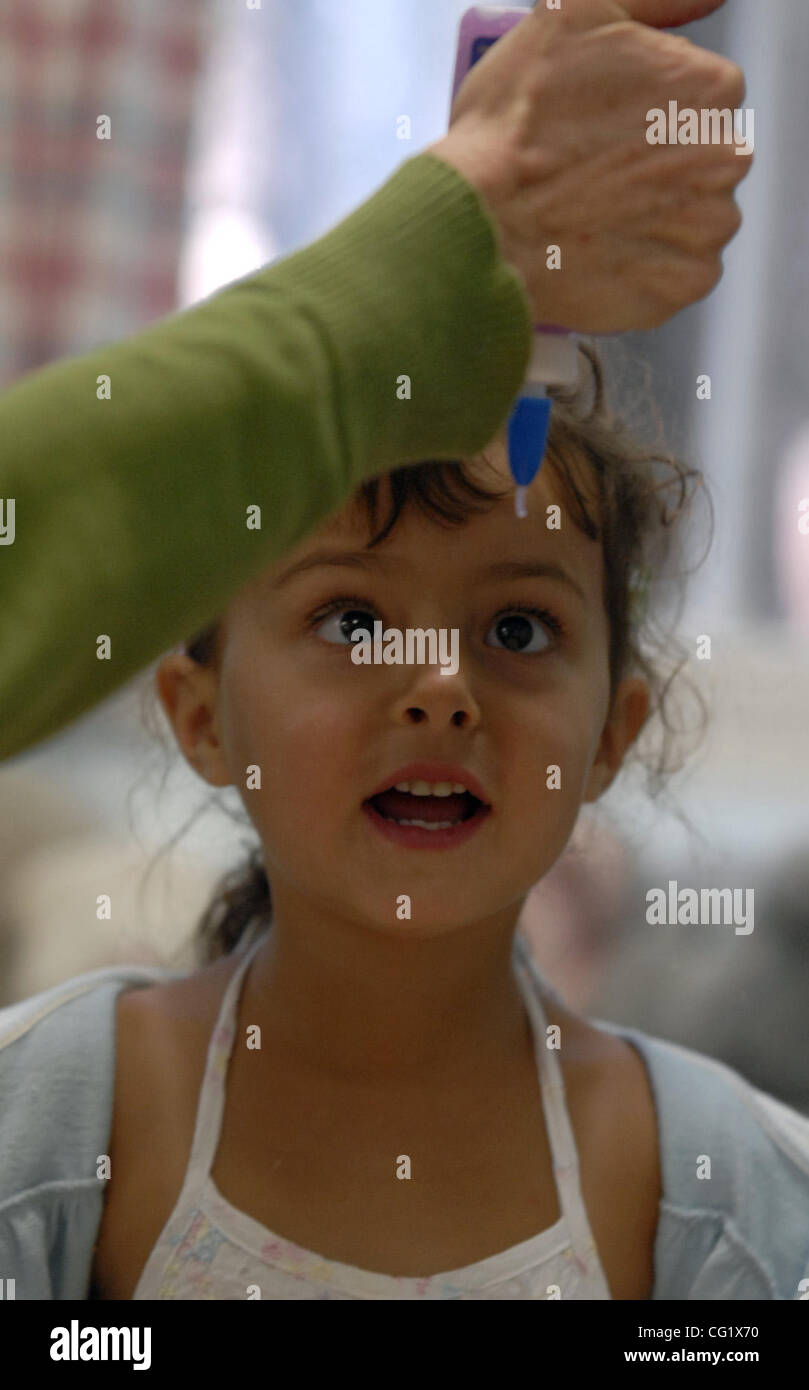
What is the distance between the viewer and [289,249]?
3.92 ft

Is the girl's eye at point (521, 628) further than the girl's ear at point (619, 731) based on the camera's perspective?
No

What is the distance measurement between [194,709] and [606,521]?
264 millimetres

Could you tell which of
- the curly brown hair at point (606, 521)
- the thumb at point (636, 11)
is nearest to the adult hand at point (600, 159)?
the thumb at point (636, 11)

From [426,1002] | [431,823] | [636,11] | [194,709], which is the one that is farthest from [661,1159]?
[636,11]

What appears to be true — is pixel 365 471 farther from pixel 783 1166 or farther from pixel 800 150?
pixel 800 150

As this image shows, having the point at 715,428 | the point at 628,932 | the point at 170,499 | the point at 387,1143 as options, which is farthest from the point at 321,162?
the point at 170,499

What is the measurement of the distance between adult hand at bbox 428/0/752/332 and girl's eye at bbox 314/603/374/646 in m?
0.23

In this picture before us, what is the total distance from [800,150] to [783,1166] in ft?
3.20

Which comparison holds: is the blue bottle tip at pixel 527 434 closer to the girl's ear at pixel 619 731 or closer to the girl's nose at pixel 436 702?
the girl's nose at pixel 436 702

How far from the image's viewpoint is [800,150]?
1368mm

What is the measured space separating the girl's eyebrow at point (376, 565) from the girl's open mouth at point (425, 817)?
0.37 feet

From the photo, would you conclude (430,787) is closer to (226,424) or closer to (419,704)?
(419,704)

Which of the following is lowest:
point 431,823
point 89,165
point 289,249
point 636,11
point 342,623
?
point 431,823

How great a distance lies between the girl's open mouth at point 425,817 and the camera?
0.69m
